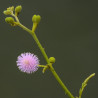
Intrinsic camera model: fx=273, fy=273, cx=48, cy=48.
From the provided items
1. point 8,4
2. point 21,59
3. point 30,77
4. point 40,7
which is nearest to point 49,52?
point 30,77

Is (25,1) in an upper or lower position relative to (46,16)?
upper

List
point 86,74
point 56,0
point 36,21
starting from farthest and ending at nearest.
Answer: point 56,0
point 86,74
point 36,21

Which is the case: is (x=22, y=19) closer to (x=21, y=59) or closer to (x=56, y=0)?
(x=56, y=0)

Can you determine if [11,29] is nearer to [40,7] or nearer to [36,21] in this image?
[40,7]

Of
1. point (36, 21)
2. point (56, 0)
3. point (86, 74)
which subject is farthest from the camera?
point (56, 0)

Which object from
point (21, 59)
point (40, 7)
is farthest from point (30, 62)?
point (40, 7)

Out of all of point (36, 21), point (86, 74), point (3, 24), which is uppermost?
point (3, 24)

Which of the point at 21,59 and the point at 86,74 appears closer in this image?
the point at 21,59
